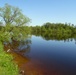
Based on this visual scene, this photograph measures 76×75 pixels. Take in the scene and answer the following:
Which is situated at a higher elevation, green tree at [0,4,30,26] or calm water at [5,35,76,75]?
green tree at [0,4,30,26]

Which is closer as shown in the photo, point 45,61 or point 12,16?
point 45,61

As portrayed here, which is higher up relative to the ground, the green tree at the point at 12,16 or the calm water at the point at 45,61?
the green tree at the point at 12,16

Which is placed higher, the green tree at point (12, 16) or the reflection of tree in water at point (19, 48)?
the green tree at point (12, 16)

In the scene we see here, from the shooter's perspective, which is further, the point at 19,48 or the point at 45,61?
the point at 19,48

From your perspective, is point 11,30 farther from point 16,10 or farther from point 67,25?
point 67,25

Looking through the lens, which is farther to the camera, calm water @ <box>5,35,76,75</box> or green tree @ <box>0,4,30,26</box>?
green tree @ <box>0,4,30,26</box>

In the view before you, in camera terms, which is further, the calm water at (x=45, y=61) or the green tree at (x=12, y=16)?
the green tree at (x=12, y=16)

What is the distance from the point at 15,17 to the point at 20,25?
274cm

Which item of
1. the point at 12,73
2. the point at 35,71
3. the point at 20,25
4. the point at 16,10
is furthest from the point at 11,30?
the point at 12,73

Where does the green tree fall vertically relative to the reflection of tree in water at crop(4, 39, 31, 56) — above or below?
above

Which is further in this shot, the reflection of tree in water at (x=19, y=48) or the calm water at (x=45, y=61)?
the reflection of tree in water at (x=19, y=48)

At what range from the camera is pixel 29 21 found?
1991 inches

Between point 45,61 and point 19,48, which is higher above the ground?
point 19,48

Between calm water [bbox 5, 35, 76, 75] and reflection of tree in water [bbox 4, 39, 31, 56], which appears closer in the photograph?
calm water [bbox 5, 35, 76, 75]
